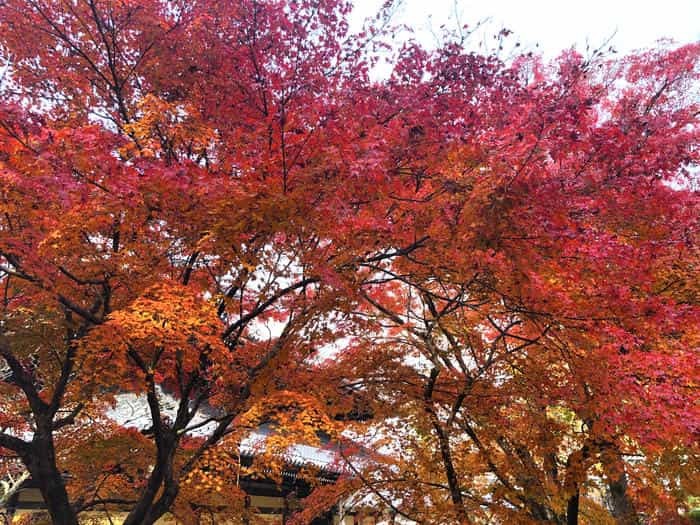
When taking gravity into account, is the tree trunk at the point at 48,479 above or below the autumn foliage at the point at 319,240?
below

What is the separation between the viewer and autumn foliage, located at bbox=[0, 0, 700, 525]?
493 cm

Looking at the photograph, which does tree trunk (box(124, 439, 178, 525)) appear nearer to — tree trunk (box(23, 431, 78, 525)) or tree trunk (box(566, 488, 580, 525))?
tree trunk (box(23, 431, 78, 525))

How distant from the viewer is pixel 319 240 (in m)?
5.84

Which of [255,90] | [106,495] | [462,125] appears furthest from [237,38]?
[106,495]

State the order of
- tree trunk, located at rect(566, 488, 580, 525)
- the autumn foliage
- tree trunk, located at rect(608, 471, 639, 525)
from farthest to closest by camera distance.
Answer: tree trunk, located at rect(608, 471, 639, 525) → tree trunk, located at rect(566, 488, 580, 525) → the autumn foliage

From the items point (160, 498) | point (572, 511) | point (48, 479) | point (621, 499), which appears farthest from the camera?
point (621, 499)

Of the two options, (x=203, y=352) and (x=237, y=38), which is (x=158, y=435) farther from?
(x=237, y=38)

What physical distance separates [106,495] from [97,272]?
5009 millimetres

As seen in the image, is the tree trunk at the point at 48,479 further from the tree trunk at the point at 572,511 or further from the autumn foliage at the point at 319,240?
the tree trunk at the point at 572,511

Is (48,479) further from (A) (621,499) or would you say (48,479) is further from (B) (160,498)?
(A) (621,499)

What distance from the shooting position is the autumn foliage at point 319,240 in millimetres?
4934

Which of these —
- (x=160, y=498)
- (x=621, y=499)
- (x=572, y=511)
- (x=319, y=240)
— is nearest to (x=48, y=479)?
(x=160, y=498)

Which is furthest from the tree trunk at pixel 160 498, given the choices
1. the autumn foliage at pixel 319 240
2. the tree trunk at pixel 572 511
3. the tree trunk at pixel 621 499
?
the tree trunk at pixel 621 499

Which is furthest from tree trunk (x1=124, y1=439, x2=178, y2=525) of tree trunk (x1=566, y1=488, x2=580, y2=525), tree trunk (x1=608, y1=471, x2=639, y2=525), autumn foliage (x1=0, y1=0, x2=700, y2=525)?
tree trunk (x1=608, y1=471, x2=639, y2=525)
